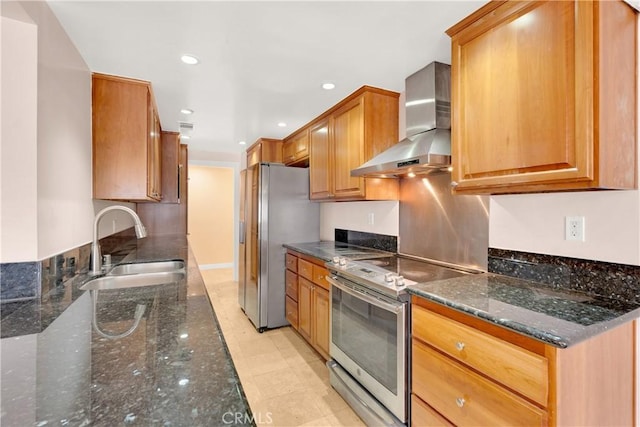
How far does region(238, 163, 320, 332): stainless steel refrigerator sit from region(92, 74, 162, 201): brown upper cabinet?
1.22 metres

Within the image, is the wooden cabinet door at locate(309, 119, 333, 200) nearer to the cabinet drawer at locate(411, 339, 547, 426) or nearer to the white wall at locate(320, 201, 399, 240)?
the white wall at locate(320, 201, 399, 240)

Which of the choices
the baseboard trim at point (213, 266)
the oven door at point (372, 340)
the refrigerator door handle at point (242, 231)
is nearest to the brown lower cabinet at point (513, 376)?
the oven door at point (372, 340)

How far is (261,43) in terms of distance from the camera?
1.77 m

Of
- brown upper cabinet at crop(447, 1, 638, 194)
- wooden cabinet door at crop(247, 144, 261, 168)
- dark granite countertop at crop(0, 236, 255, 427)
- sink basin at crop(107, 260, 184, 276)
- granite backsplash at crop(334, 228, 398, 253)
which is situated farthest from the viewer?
wooden cabinet door at crop(247, 144, 261, 168)

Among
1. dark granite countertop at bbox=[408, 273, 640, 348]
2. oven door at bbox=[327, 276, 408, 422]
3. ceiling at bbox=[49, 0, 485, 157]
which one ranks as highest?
ceiling at bbox=[49, 0, 485, 157]

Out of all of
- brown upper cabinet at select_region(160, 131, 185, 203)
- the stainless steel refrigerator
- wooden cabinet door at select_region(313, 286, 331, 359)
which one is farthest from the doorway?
wooden cabinet door at select_region(313, 286, 331, 359)

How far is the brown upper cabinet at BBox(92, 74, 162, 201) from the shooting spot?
7.16ft

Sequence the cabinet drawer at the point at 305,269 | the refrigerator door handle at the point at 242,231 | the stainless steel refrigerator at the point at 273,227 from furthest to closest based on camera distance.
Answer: the refrigerator door handle at the point at 242,231
the stainless steel refrigerator at the point at 273,227
the cabinet drawer at the point at 305,269

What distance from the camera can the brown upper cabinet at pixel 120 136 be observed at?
2.18 m

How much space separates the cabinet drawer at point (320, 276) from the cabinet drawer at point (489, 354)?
109cm

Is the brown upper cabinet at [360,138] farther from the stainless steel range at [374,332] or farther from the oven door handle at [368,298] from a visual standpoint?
the oven door handle at [368,298]

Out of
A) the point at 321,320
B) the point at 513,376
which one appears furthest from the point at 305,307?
the point at 513,376

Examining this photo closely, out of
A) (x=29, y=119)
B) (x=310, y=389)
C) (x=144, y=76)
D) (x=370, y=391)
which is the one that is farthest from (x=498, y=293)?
(x=144, y=76)

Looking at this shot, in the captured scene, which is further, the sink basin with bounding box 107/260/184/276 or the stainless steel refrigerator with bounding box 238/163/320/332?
the stainless steel refrigerator with bounding box 238/163/320/332
